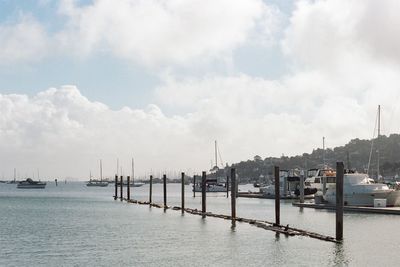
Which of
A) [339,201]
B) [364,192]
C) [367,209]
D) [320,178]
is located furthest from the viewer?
[320,178]

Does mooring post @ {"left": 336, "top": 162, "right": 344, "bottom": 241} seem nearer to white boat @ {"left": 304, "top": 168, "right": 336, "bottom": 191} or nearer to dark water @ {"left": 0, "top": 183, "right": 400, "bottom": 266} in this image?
dark water @ {"left": 0, "top": 183, "right": 400, "bottom": 266}

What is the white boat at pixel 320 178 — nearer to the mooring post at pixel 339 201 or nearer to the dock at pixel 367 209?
the dock at pixel 367 209

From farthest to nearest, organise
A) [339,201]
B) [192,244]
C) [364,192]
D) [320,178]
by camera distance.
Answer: [320,178] < [364,192] < [192,244] < [339,201]

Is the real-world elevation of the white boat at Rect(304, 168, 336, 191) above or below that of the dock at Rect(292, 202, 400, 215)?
above

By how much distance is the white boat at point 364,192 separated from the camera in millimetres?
72000

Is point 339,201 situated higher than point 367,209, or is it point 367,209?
point 339,201

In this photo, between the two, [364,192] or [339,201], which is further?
[364,192]

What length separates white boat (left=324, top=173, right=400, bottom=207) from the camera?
72000 millimetres

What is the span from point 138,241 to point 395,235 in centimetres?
2013

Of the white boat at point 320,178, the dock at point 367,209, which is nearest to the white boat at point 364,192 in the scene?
the dock at point 367,209

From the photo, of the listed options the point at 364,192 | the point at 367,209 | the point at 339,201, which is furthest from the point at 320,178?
the point at 339,201

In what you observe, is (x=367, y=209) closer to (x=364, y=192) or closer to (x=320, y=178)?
(x=364, y=192)

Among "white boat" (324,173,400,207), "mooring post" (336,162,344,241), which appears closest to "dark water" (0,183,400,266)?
"mooring post" (336,162,344,241)

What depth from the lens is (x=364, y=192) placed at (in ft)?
241
